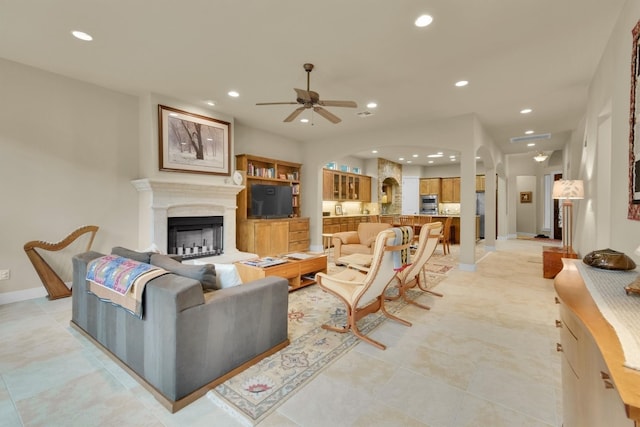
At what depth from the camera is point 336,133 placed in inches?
273

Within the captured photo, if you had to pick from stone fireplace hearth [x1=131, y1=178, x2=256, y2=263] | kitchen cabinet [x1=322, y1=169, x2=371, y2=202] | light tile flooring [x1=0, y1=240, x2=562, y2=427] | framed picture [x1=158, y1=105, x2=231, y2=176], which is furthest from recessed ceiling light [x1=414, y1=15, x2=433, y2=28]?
kitchen cabinet [x1=322, y1=169, x2=371, y2=202]

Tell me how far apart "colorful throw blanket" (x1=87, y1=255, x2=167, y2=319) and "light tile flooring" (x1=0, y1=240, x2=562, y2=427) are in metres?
0.56

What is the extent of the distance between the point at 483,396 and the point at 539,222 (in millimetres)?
12161

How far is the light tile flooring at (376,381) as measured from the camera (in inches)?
66.6

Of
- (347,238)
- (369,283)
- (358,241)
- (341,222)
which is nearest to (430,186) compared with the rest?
(341,222)

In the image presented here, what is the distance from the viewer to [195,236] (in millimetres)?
5445

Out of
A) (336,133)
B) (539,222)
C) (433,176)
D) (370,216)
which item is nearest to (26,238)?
(336,133)

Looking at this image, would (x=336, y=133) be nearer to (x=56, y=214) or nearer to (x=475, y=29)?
(x=475, y=29)

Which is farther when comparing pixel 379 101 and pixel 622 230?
pixel 379 101

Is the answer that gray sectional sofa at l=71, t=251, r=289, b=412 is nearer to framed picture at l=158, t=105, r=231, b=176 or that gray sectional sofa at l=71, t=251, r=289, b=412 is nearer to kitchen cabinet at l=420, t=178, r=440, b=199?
framed picture at l=158, t=105, r=231, b=176

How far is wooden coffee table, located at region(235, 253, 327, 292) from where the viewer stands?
347 cm

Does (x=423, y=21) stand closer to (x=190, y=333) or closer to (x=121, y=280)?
(x=190, y=333)

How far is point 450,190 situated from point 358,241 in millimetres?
6846

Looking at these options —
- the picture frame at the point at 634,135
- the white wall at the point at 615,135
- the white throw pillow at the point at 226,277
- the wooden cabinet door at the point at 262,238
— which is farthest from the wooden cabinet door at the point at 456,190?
the white throw pillow at the point at 226,277
